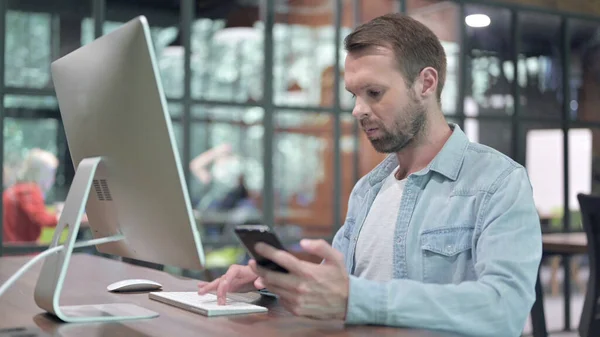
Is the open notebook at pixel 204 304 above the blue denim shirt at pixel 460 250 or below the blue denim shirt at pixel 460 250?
below

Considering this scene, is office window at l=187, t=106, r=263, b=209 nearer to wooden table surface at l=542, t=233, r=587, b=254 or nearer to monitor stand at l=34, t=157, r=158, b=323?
wooden table surface at l=542, t=233, r=587, b=254

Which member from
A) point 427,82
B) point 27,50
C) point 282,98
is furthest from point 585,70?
point 427,82

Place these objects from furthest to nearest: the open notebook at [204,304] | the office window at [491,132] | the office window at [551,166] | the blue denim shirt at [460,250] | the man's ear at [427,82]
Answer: the office window at [551,166] → the office window at [491,132] → the man's ear at [427,82] → the open notebook at [204,304] → the blue denim shirt at [460,250]

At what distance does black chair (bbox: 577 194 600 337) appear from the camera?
351 cm

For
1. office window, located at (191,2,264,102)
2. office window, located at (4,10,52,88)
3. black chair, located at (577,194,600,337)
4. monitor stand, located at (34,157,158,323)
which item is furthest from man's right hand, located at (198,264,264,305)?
office window, located at (191,2,264,102)

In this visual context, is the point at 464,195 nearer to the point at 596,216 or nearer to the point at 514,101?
the point at 596,216

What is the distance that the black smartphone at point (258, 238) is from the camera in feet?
3.96

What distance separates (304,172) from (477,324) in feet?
13.5

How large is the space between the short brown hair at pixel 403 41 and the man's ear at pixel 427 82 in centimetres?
1

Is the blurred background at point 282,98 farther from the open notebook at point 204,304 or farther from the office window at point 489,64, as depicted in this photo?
the open notebook at point 204,304

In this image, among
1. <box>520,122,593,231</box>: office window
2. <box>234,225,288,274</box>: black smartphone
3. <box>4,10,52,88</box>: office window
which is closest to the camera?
<box>234,225,288,274</box>: black smartphone

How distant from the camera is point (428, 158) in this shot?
1782mm

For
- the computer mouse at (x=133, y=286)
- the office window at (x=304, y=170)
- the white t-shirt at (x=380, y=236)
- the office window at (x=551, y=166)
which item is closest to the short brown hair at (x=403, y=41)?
the white t-shirt at (x=380, y=236)

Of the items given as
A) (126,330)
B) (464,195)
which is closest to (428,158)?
(464,195)
